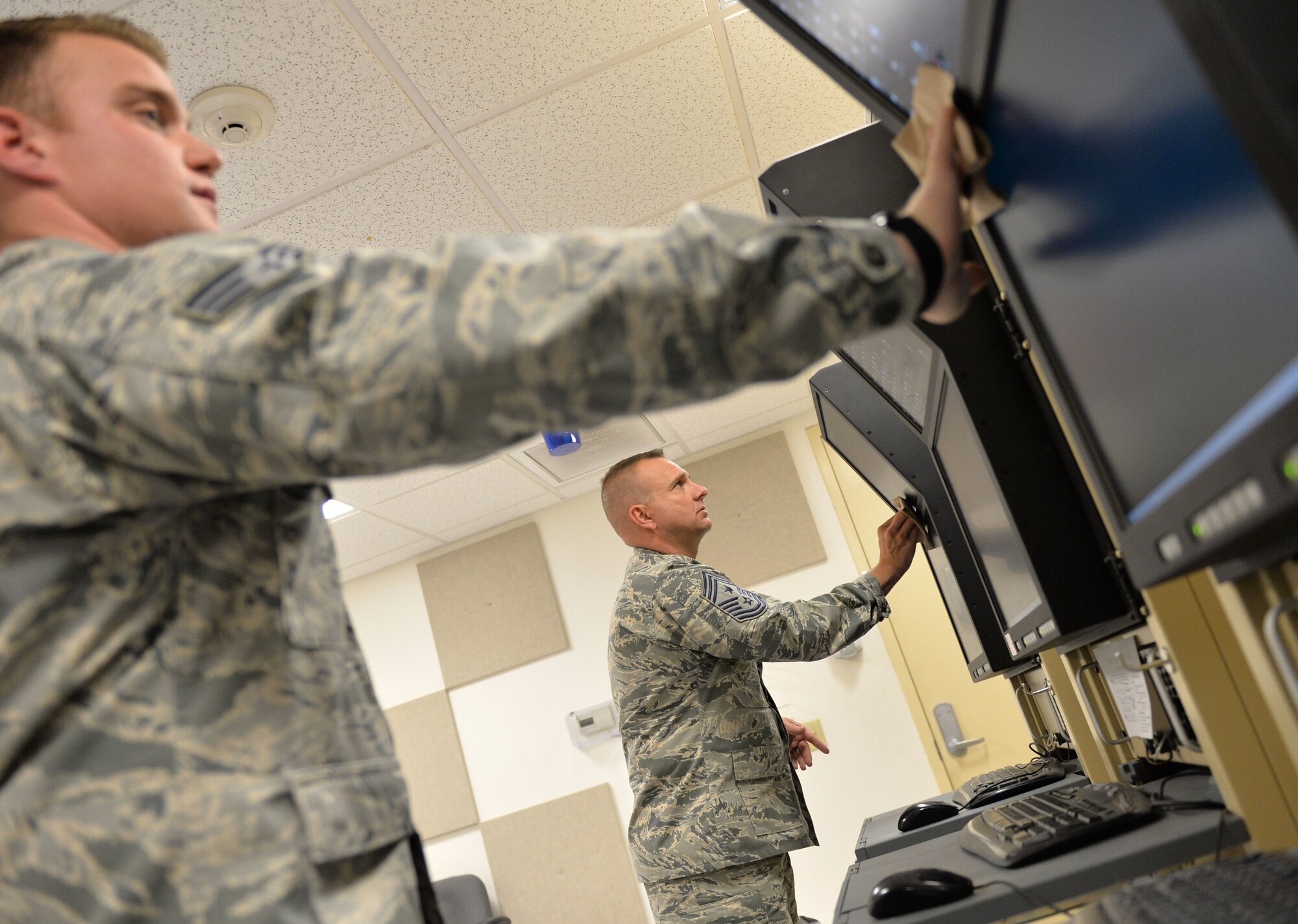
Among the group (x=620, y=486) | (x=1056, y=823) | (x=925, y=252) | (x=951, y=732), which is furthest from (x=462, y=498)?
(x=925, y=252)

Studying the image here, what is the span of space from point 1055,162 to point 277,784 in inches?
26.4

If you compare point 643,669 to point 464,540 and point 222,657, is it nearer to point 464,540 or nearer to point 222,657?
point 222,657

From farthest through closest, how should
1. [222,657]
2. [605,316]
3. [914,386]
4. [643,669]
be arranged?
[643,669]
[914,386]
[222,657]
[605,316]

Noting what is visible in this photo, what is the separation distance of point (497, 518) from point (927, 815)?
3156 millimetres

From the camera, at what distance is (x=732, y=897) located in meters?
1.73

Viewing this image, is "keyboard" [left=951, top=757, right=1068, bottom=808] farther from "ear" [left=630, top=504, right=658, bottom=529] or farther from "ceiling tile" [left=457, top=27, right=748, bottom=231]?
"ceiling tile" [left=457, top=27, right=748, bottom=231]

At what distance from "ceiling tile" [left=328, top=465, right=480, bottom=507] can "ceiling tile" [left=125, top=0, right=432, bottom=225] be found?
5.84ft

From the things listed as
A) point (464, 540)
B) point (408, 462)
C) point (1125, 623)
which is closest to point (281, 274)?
point (408, 462)

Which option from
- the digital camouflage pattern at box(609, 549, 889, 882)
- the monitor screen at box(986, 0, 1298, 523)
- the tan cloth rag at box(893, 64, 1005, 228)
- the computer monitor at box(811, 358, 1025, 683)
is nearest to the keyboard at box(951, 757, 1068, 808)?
the computer monitor at box(811, 358, 1025, 683)

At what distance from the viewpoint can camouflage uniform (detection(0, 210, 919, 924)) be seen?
0.50 meters

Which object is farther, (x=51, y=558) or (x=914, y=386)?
(x=914, y=386)

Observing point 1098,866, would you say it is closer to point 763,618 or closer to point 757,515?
point 763,618

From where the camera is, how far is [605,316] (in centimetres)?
50

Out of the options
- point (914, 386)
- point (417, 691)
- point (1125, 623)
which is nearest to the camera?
point (1125, 623)
